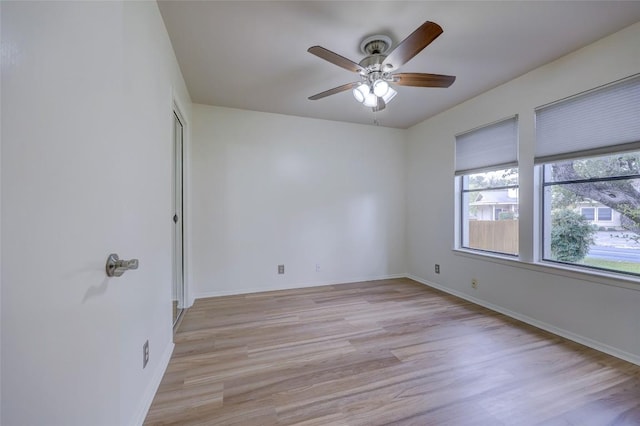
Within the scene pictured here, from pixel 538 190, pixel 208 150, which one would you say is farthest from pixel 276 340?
pixel 538 190

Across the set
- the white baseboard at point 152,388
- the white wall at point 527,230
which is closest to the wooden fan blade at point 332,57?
the white wall at point 527,230

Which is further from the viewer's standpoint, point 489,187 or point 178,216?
point 489,187

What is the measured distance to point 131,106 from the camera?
1350mm

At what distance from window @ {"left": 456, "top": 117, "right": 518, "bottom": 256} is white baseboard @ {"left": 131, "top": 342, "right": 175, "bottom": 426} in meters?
3.64

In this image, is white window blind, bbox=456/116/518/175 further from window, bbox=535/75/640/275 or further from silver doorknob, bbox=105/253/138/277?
silver doorknob, bbox=105/253/138/277

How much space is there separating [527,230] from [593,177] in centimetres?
71

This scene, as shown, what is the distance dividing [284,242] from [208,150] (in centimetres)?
169

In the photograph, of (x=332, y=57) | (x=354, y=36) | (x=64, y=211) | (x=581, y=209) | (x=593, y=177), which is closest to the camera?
(x=64, y=211)

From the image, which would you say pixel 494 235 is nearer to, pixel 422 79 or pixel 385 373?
pixel 422 79

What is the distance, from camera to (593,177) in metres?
2.29

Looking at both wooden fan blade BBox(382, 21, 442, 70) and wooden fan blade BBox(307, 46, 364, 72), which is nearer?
wooden fan blade BBox(382, 21, 442, 70)

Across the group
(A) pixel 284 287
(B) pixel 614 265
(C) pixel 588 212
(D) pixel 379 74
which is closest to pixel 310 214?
(A) pixel 284 287

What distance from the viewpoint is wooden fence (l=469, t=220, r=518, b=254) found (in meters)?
2.94

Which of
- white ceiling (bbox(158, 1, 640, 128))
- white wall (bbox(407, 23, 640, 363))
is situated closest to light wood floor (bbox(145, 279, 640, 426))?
white wall (bbox(407, 23, 640, 363))
